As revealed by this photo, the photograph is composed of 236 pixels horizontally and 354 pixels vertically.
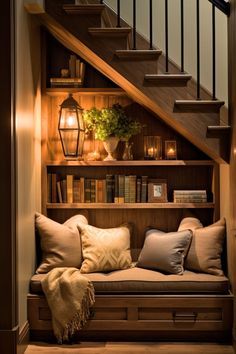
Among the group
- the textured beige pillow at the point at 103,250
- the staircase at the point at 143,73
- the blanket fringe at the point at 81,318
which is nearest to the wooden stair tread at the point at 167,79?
the staircase at the point at 143,73

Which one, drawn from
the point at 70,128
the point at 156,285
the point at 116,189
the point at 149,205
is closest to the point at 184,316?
the point at 156,285

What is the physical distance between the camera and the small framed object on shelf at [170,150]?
5.31m

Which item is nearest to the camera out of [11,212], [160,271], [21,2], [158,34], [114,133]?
[11,212]

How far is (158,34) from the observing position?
225 inches

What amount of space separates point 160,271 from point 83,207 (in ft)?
2.92

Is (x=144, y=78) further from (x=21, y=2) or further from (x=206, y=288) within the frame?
(x=206, y=288)

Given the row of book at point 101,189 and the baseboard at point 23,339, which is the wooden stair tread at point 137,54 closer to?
the row of book at point 101,189

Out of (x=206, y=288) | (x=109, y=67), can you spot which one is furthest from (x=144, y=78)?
(x=206, y=288)

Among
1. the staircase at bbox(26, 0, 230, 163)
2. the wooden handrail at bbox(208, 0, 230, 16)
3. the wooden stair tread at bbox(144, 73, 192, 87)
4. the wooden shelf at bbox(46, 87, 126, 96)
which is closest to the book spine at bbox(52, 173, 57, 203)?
the wooden shelf at bbox(46, 87, 126, 96)

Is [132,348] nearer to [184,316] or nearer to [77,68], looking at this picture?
[184,316]

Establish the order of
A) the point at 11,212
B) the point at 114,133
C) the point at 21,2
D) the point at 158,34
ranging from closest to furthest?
the point at 11,212 → the point at 21,2 → the point at 114,133 → the point at 158,34

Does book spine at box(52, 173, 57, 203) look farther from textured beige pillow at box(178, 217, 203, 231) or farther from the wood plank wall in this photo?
the wood plank wall

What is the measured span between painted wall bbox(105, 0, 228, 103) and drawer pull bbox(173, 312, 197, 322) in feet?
6.74

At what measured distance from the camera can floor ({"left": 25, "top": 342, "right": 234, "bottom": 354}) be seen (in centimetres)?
435
